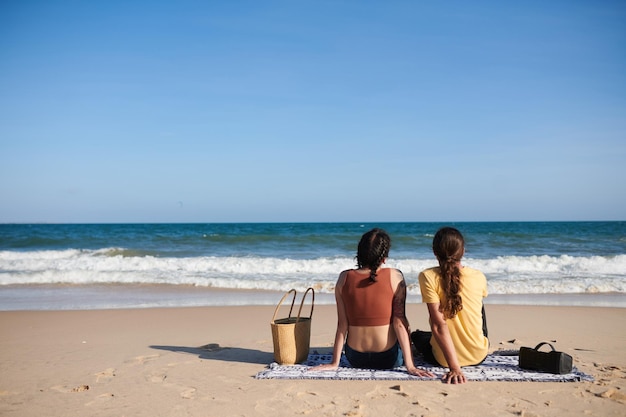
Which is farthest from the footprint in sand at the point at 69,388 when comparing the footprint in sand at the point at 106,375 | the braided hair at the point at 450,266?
the braided hair at the point at 450,266

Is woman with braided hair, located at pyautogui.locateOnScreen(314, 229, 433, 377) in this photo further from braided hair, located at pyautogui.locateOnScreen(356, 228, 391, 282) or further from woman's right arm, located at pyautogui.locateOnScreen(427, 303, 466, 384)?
woman's right arm, located at pyautogui.locateOnScreen(427, 303, 466, 384)

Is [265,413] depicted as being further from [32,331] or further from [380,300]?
[32,331]

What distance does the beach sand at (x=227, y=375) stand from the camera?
3.65 metres

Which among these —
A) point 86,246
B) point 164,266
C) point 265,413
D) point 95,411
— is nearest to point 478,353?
point 265,413

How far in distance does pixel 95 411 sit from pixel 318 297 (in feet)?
19.6

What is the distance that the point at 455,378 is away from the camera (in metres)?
4.05

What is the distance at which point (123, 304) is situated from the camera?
8.84 m

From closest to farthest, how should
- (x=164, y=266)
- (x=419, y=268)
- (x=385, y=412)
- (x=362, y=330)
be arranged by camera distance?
(x=385, y=412)
(x=362, y=330)
(x=419, y=268)
(x=164, y=266)

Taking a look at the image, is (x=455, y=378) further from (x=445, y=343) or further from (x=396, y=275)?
(x=396, y=275)

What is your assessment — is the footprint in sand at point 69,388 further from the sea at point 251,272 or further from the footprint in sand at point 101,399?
the sea at point 251,272

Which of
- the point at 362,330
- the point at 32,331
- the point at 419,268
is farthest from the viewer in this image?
the point at 419,268

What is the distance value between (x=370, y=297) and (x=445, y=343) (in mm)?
711

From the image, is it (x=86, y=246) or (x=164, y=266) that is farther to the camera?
(x=86, y=246)

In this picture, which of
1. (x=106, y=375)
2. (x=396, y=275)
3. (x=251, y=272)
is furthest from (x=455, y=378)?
(x=251, y=272)
